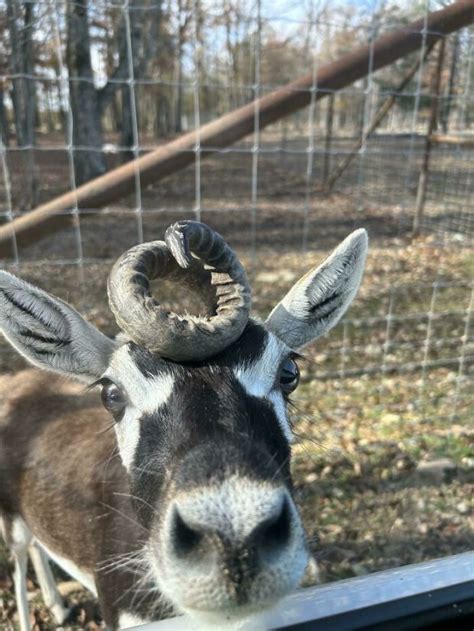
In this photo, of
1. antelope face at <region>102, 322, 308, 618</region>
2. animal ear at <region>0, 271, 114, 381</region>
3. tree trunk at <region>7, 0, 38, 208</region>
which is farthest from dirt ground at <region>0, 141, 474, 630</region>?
tree trunk at <region>7, 0, 38, 208</region>

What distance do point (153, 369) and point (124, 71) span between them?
29.6ft

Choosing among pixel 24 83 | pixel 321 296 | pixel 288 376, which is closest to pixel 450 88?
pixel 321 296

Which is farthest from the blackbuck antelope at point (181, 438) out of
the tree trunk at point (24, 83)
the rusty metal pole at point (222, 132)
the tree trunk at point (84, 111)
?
the tree trunk at point (84, 111)

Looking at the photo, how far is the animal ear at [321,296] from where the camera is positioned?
2.59 metres

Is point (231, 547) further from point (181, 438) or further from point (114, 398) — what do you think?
point (114, 398)

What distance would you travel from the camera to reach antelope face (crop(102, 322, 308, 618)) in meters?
1.62

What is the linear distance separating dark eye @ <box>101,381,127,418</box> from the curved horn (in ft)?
0.78

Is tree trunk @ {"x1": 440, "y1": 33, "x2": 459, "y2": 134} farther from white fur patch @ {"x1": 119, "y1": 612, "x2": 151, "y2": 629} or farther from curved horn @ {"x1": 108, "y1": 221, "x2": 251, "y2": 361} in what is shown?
white fur patch @ {"x1": 119, "y1": 612, "x2": 151, "y2": 629}

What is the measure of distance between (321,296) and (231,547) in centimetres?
136

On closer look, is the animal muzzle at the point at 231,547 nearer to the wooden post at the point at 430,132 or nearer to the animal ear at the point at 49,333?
the animal ear at the point at 49,333

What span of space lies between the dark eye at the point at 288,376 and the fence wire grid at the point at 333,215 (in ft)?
2.30

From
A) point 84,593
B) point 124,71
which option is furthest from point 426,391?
point 124,71

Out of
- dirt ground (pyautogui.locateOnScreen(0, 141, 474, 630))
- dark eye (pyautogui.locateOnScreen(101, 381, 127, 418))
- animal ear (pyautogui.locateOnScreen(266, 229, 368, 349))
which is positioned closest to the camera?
dark eye (pyautogui.locateOnScreen(101, 381, 127, 418))

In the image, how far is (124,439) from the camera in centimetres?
233
